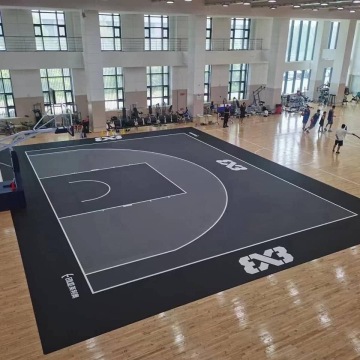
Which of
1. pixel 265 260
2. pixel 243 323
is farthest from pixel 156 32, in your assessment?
pixel 243 323

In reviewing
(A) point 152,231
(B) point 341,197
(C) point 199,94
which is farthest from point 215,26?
(A) point 152,231

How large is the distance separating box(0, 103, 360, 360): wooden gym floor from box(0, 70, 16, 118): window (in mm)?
13639

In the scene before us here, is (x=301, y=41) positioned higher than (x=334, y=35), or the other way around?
(x=334, y=35)

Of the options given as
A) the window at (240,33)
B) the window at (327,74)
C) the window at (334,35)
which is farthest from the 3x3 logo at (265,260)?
the window at (334,35)

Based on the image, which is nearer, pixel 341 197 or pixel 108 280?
pixel 108 280

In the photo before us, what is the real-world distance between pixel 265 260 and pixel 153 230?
3083 mm

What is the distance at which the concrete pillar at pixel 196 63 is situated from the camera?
21.3 metres

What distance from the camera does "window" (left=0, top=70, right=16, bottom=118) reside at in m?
20.0

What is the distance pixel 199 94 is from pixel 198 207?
43.3 ft

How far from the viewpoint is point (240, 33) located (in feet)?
84.6

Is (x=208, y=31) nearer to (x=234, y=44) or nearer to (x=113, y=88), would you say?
(x=234, y=44)

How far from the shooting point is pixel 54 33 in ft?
67.3

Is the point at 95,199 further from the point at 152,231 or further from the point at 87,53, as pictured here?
the point at 87,53

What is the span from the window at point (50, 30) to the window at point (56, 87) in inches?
53.3
